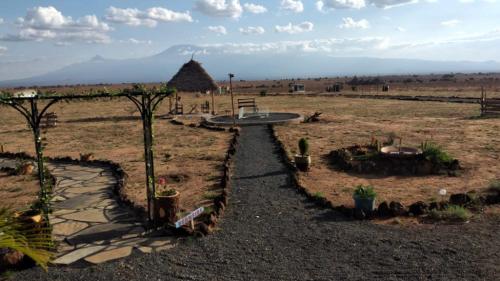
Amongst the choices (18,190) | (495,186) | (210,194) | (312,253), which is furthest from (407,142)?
(18,190)

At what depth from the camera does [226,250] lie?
5598 mm

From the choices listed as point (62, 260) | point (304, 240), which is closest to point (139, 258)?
point (62, 260)

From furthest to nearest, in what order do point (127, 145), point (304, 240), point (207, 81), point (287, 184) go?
point (207, 81), point (127, 145), point (287, 184), point (304, 240)

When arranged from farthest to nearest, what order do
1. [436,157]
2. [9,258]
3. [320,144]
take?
[320,144] → [436,157] → [9,258]

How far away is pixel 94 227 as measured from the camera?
6418 millimetres

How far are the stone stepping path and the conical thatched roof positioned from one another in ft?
57.2

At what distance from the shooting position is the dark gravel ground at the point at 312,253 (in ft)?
16.2

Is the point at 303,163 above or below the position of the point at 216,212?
above

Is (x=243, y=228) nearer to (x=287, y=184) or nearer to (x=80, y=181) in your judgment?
(x=287, y=184)

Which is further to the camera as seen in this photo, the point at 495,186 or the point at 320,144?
the point at 320,144

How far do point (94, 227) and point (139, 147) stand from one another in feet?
25.5

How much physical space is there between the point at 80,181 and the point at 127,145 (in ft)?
17.9

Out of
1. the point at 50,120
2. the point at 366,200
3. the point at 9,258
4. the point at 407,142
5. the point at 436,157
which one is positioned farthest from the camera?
the point at 50,120

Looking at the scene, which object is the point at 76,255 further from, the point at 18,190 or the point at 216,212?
the point at 18,190
